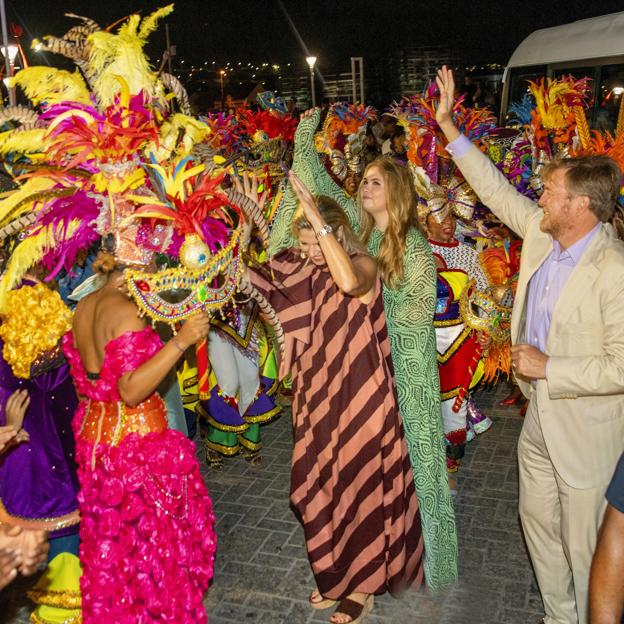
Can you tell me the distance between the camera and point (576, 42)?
1128 centimetres

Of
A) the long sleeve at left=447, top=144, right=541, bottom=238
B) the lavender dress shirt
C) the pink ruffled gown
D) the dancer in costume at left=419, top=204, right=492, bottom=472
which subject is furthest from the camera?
the dancer in costume at left=419, top=204, right=492, bottom=472

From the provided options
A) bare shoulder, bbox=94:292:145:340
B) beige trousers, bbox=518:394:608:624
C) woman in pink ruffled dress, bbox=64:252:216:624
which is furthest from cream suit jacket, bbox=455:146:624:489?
bare shoulder, bbox=94:292:145:340

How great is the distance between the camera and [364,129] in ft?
26.4

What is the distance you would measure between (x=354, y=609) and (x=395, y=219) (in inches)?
77.6

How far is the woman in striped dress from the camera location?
140 inches

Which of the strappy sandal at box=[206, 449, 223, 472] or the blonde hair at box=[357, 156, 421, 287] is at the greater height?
the blonde hair at box=[357, 156, 421, 287]

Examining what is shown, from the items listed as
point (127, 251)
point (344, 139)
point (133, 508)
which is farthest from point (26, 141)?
point (344, 139)

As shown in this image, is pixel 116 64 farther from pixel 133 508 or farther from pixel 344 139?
pixel 344 139

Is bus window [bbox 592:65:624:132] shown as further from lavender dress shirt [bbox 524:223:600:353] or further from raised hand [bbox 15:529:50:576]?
raised hand [bbox 15:529:50:576]

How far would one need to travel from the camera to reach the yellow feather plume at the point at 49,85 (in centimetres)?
300

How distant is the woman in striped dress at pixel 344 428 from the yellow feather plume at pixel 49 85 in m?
1.11

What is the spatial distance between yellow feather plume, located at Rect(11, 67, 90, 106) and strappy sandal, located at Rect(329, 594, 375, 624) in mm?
2671

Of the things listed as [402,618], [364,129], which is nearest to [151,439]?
[402,618]

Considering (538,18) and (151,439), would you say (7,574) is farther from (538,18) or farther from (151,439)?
(538,18)
